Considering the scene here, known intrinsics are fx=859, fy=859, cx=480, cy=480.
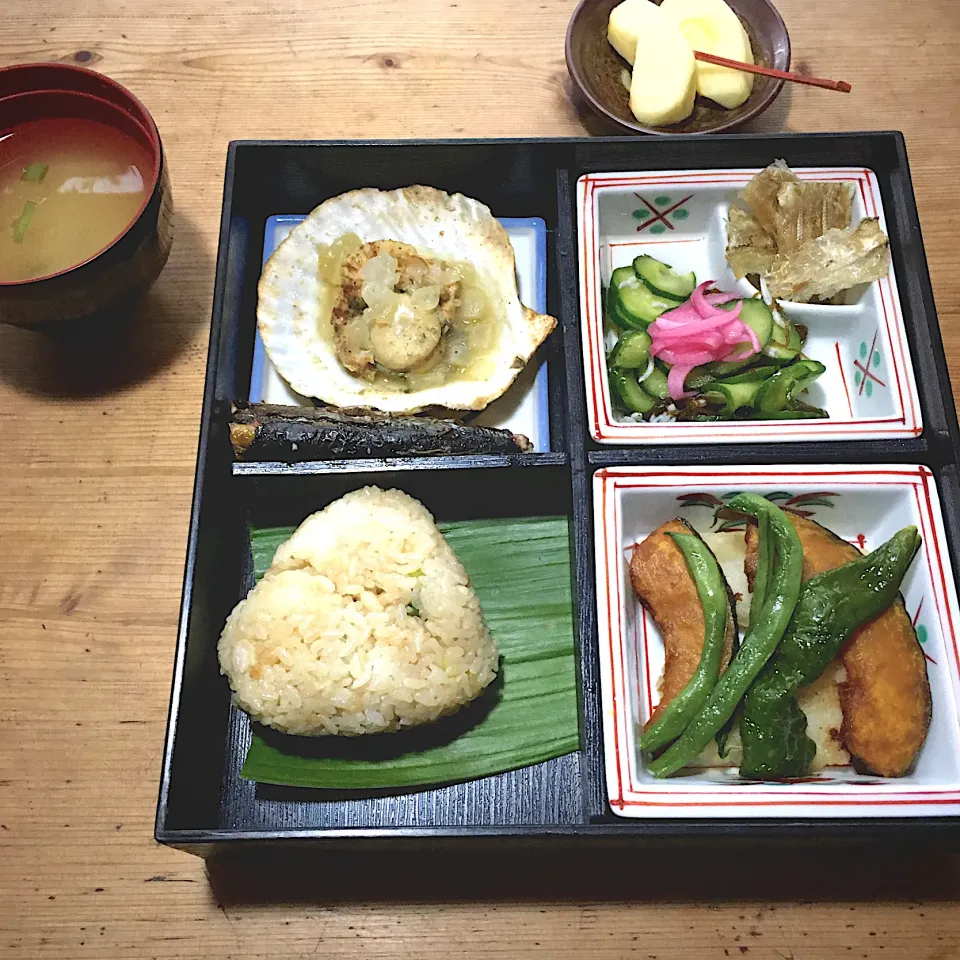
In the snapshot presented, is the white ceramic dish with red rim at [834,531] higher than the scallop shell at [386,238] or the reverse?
the reverse

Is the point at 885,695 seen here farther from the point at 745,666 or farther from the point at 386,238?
Answer: the point at 386,238

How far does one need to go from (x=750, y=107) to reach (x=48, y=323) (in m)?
1.61

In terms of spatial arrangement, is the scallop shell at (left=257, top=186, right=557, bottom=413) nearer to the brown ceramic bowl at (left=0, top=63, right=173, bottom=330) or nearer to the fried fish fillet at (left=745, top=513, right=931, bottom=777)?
the brown ceramic bowl at (left=0, top=63, right=173, bottom=330)

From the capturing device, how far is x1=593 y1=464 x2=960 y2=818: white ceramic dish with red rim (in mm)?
1346

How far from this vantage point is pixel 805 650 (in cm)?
145

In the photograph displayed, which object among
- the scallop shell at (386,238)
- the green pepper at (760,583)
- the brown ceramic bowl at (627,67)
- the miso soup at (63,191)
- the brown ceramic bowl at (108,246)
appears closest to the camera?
the green pepper at (760,583)

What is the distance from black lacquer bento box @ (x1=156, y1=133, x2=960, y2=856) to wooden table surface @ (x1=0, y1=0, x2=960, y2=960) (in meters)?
0.14

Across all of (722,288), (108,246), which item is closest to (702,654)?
(722,288)

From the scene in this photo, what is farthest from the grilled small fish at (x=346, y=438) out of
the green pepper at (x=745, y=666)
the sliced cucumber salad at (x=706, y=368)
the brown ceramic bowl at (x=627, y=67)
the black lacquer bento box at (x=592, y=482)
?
the brown ceramic bowl at (x=627, y=67)

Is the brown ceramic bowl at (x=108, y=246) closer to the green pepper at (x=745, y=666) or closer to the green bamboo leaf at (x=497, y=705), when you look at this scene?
the green bamboo leaf at (x=497, y=705)

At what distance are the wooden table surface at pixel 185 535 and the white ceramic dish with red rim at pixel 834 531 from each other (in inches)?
8.4

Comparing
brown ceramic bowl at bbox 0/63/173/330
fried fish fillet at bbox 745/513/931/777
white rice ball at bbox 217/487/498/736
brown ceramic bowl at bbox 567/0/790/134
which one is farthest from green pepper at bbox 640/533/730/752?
brown ceramic bowl at bbox 0/63/173/330

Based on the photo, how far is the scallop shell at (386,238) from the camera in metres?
1.85

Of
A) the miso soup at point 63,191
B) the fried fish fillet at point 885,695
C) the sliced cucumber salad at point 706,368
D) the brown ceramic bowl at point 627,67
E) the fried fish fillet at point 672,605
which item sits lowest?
the fried fish fillet at point 885,695
